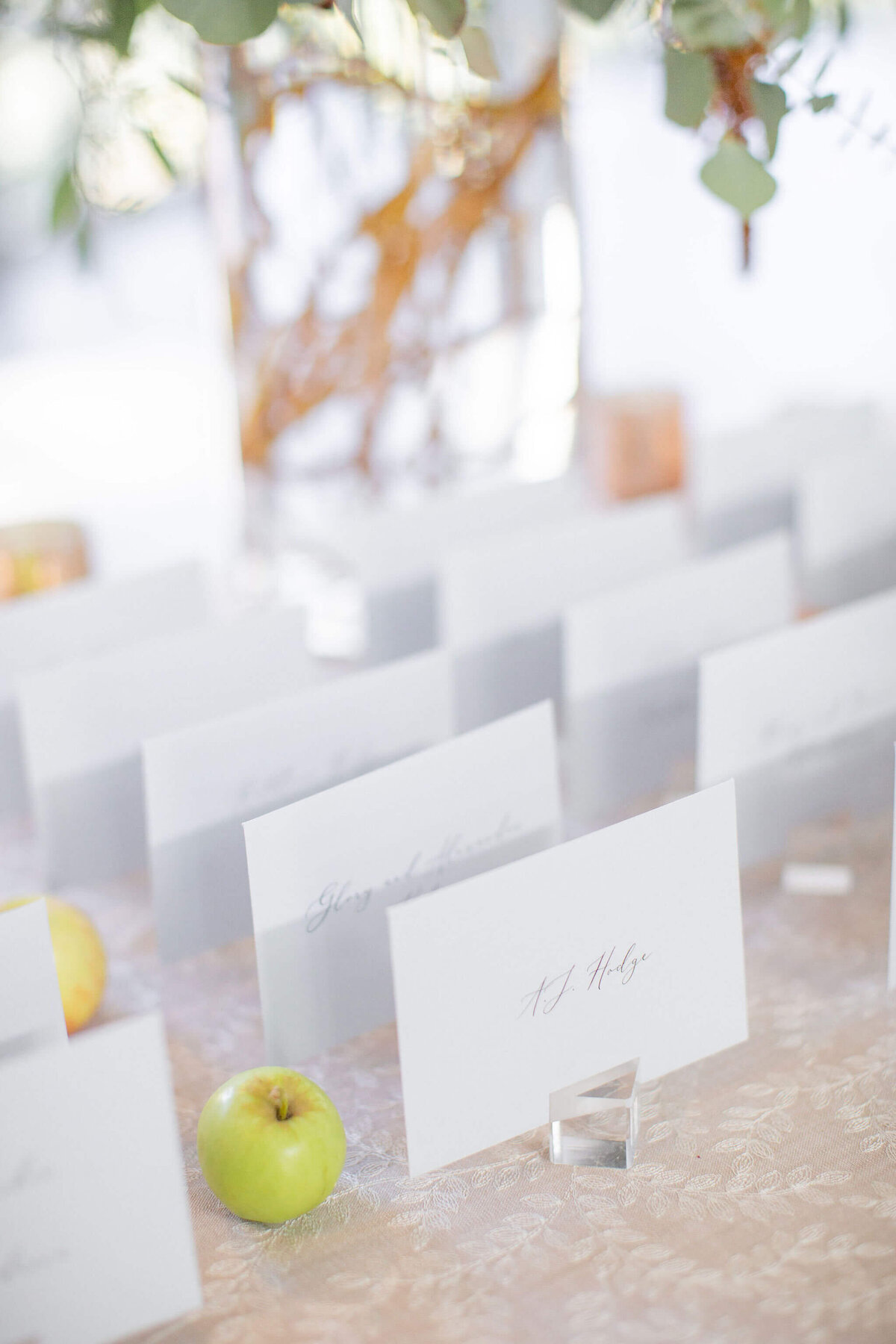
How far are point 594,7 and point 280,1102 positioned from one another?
564 mm

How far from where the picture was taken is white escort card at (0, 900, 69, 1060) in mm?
563

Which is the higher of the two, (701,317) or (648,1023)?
(701,317)

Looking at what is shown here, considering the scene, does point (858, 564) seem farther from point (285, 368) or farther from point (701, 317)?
point (701, 317)

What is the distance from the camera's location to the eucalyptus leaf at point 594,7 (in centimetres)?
65

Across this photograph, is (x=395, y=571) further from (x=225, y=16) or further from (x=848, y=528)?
(x=225, y=16)

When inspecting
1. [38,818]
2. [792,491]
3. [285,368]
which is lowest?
[38,818]

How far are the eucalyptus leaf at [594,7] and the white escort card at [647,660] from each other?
36 centimetres

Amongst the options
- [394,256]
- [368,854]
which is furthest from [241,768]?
[394,256]

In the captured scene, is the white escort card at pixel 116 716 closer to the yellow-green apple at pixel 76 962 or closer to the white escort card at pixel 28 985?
the yellow-green apple at pixel 76 962

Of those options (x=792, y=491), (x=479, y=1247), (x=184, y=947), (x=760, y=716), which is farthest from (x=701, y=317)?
(x=479, y=1247)

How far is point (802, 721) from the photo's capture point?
33.0 inches

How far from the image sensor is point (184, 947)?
2.54 feet

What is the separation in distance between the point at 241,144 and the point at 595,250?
54.1 inches

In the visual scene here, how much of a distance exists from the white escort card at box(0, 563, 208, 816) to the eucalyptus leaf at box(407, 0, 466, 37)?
57 cm
